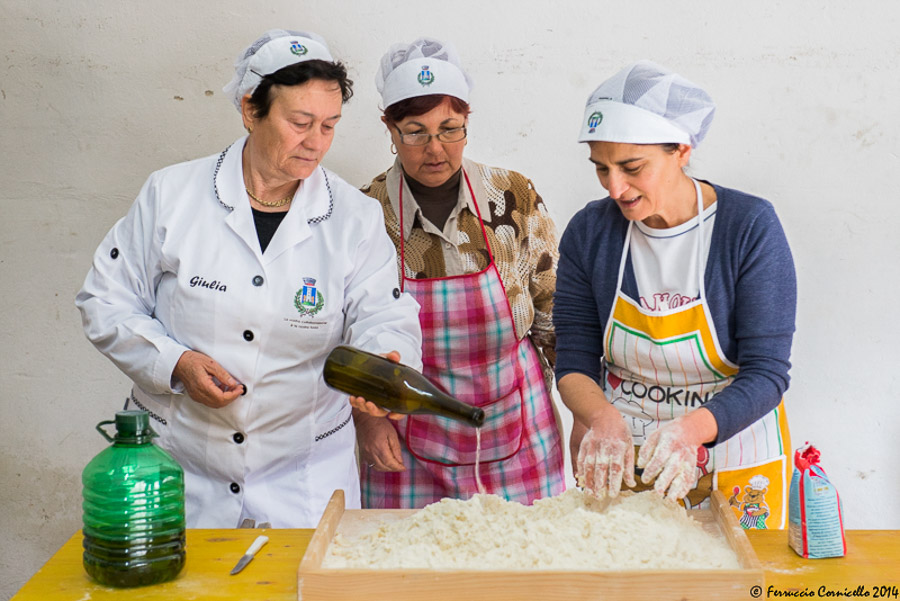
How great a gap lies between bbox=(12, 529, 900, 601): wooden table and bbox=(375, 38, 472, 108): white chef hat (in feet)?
4.26

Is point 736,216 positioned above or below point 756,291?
above

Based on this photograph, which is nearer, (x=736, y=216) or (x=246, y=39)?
(x=736, y=216)

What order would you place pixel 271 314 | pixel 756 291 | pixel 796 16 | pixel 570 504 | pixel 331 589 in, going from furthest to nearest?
1. pixel 796 16
2. pixel 271 314
3. pixel 756 291
4. pixel 570 504
5. pixel 331 589

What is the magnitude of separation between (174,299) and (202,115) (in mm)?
1219

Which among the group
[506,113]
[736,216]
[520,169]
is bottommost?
[736,216]

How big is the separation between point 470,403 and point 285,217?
2.84 ft

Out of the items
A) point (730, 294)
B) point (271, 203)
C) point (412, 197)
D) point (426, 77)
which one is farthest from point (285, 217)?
point (730, 294)

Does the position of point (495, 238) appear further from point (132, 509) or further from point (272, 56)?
point (132, 509)

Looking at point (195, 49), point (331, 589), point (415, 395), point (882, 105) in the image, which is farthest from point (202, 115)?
point (882, 105)

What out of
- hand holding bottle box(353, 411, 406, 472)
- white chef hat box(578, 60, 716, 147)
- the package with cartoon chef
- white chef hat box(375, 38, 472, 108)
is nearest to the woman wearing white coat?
hand holding bottle box(353, 411, 406, 472)

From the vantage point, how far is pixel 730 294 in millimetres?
1971

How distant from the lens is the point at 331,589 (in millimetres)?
1441

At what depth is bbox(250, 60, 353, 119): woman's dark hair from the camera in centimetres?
209

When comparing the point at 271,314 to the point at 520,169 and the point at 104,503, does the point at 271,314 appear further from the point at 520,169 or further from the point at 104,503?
the point at 520,169
